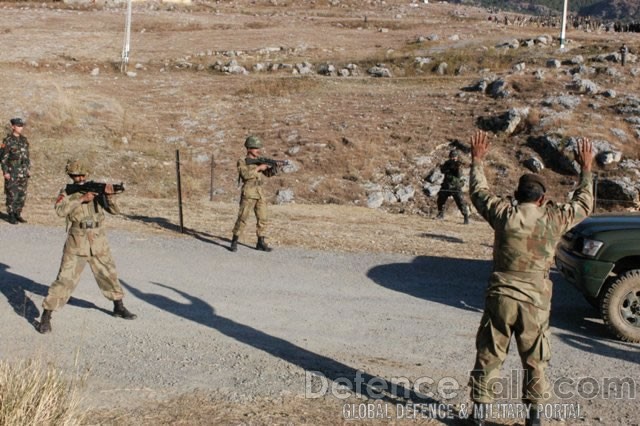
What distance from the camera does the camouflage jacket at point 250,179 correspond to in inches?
433

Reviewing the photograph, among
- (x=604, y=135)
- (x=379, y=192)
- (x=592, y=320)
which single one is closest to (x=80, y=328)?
(x=592, y=320)

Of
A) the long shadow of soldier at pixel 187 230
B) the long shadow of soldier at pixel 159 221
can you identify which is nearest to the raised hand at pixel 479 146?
the long shadow of soldier at pixel 187 230

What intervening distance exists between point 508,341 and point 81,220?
421 cm

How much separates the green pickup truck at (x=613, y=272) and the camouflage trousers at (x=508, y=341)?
2.68 metres

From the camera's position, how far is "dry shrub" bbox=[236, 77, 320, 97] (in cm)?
2828

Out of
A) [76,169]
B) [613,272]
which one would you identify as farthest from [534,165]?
[76,169]

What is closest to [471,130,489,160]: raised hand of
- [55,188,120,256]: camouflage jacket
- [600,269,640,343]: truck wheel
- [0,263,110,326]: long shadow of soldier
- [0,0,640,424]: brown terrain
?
[0,0,640,424]: brown terrain

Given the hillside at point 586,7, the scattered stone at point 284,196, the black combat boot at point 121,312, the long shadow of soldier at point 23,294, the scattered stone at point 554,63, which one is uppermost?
the hillside at point 586,7

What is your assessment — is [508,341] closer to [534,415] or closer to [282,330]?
[534,415]

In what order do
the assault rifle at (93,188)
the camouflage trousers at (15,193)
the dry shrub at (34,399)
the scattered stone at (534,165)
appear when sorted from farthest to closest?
1. the scattered stone at (534,165)
2. the camouflage trousers at (15,193)
3. the assault rifle at (93,188)
4. the dry shrub at (34,399)

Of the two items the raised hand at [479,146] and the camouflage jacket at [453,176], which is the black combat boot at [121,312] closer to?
the raised hand at [479,146]

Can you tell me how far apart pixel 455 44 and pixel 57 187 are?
1078 inches

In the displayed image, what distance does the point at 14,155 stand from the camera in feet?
41.4

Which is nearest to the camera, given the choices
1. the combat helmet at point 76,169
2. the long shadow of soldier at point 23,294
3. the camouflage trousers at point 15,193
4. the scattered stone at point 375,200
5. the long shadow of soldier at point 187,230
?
the combat helmet at point 76,169
